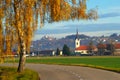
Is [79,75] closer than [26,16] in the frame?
No

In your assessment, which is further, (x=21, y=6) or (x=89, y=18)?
(x=89, y=18)

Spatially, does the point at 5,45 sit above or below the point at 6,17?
below

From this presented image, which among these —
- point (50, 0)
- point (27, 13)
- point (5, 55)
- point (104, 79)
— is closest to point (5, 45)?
point (5, 55)

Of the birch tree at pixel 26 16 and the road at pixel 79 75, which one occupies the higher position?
the birch tree at pixel 26 16

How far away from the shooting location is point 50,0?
30000mm

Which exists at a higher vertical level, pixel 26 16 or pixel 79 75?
pixel 26 16

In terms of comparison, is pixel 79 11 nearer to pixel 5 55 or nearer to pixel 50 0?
pixel 50 0

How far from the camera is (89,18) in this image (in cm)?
3456

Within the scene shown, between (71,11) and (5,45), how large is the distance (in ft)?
21.6

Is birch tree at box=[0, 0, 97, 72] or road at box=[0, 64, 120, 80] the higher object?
birch tree at box=[0, 0, 97, 72]

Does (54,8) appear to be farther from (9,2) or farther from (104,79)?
(104,79)

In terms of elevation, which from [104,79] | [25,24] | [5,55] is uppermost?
[25,24]

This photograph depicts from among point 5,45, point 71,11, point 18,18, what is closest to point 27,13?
point 18,18

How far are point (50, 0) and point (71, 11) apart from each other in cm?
327
